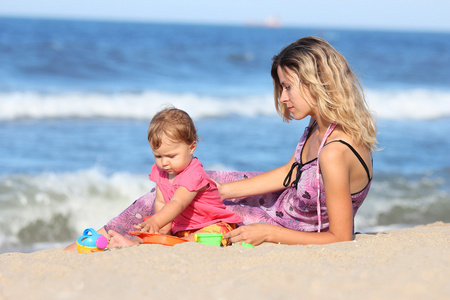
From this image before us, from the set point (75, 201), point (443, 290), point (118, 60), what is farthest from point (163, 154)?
point (118, 60)

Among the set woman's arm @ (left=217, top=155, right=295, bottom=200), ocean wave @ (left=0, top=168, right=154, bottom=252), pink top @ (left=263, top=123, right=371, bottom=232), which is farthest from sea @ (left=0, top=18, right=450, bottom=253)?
woman's arm @ (left=217, top=155, right=295, bottom=200)

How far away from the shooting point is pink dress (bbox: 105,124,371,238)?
334cm

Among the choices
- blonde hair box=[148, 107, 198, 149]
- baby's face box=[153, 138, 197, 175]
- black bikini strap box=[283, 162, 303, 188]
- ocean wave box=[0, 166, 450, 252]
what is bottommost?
ocean wave box=[0, 166, 450, 252]

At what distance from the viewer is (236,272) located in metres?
2.66

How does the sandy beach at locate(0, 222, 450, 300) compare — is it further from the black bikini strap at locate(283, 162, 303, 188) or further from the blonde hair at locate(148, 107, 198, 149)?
the blonde hair at locate(148, 107, 198, 149)

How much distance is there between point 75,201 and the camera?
19.9ft

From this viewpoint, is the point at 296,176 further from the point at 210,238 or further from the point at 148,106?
the point at 148,106

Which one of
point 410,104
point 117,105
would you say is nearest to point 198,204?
point 117,105

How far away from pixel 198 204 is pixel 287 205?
59 centimetres

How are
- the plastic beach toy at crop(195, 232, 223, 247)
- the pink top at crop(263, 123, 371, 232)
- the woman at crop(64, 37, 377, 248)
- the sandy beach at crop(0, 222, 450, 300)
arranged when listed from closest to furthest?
1. the sandy beach at crop(0, 222, 450, 300)
2. the woman at crop(64, 37, 377, 248)
3. the plastic beach toy at crop(195, 232, 223, 247)
4. the pink top at crop(263, 123, 371, 232)

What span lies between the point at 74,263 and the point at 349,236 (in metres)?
1.51

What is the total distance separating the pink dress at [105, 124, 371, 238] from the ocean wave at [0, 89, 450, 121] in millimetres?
6996

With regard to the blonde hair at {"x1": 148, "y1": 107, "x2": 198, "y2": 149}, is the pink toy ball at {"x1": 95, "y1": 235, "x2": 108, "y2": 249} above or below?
below

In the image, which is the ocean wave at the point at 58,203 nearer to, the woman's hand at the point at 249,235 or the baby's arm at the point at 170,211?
the baby's arm at the point at 170,211
